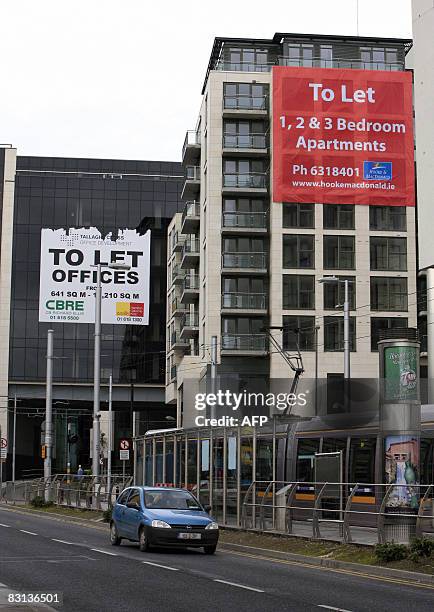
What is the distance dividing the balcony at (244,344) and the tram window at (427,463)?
44294 millimetres

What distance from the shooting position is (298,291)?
→ 71875mm

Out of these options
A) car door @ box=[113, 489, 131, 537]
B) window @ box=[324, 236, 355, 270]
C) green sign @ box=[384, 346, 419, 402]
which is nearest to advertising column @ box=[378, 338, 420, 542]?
green sign @ box=[384, 346, 419, 402]

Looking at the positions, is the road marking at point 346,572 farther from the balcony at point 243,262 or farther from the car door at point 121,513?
the balcony at point 243,262

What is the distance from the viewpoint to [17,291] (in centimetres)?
10712

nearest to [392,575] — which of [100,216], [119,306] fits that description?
[119,306]

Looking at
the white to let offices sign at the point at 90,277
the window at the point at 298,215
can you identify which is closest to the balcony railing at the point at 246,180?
the window at the point at 298,215

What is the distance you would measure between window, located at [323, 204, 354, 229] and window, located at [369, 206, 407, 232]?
144 cm

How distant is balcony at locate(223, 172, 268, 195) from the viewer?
2886 inches

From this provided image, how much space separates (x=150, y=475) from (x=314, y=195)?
41223 millimetres

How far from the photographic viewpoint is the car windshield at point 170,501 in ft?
75.2

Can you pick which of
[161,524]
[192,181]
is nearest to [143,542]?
[161,524]

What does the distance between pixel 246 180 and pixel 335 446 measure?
44.9 meters

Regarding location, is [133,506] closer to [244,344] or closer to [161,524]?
[161,524]

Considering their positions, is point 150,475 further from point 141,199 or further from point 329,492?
point 141,199
